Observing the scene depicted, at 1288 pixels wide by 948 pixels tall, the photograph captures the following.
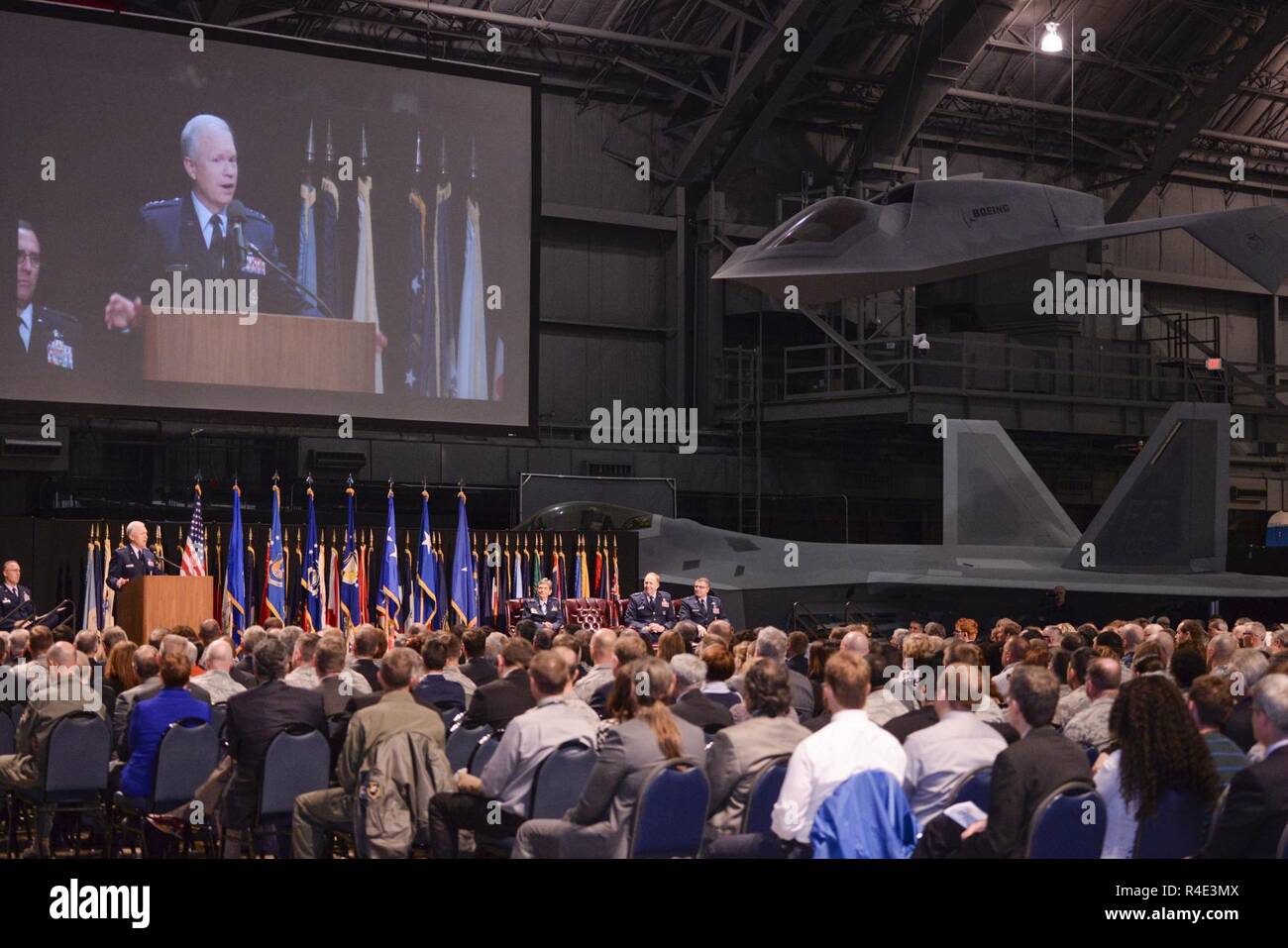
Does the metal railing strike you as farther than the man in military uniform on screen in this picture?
Yes

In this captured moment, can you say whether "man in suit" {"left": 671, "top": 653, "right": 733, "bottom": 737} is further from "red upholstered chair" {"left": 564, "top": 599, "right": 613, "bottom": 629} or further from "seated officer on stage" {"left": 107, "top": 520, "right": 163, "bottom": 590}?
"red upholstered chair" {"left": 564, "top": 599, "right": 613, "bottom": 629}

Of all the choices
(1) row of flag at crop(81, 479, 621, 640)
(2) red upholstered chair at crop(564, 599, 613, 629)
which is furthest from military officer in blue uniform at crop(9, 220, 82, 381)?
(2) red upholstered chair at crop(564, 599, 613, 629)

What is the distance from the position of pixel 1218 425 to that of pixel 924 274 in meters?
6.12

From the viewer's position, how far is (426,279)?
52.5 ft

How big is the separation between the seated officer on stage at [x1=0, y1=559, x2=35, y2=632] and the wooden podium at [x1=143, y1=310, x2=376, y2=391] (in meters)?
2.92

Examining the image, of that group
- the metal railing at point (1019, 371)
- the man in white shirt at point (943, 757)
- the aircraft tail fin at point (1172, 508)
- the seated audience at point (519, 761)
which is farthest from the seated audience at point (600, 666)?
the metal railing at point (1019, 371)

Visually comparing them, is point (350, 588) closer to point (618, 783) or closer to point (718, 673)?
point (718, 673)

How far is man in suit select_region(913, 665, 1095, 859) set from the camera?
13.5 feet

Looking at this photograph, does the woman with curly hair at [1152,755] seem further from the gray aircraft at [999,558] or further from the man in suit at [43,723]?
the gray aircraft at [999,558]

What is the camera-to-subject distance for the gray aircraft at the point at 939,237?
1187 centimetres

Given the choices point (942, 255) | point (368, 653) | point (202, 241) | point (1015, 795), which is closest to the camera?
point (1015, 795)

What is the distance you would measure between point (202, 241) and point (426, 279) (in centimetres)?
243

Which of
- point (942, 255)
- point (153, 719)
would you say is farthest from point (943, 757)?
point (942, 255)
